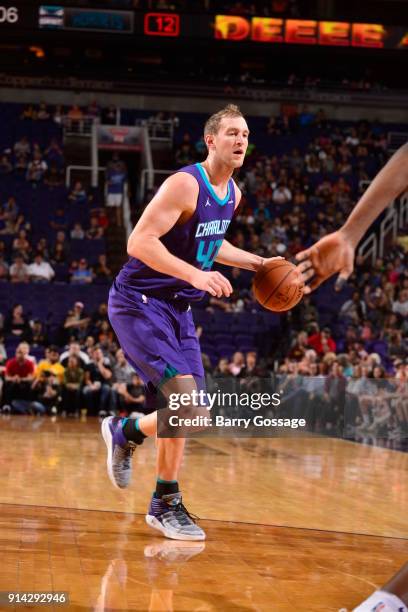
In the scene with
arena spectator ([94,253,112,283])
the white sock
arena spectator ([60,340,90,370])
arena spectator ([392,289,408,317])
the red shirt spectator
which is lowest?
the red shirt spectator

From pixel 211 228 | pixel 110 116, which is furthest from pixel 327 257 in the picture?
pixel 110 116

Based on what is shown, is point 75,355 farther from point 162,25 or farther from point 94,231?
point 162,25

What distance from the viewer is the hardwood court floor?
10.6 ft

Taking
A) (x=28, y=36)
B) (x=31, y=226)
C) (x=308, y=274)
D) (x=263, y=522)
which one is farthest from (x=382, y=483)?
(x=28, y=36)

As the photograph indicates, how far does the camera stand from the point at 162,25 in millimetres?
19688

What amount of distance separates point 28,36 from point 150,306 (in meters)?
16.8

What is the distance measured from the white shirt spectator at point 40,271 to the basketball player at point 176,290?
11.1 metres

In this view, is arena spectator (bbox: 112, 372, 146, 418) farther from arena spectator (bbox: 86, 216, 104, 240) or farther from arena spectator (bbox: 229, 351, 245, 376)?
arena spectator (bbox: 86, 216, 104, 240)

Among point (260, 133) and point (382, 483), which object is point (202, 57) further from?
point (382, 483)

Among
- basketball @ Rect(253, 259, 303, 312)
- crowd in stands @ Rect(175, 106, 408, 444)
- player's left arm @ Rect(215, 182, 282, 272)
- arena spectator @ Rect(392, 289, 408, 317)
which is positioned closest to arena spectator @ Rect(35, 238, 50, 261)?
crowd in stands @ Rect(175, 106, 408, 444)

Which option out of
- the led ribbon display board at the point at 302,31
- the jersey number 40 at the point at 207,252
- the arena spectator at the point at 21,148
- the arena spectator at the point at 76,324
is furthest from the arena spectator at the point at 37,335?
the jersey number 40 at the point at 207,252

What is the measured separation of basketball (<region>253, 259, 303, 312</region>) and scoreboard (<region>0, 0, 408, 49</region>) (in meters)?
16.7

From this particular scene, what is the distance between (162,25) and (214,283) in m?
17.3

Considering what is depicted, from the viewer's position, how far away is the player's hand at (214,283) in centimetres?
358
